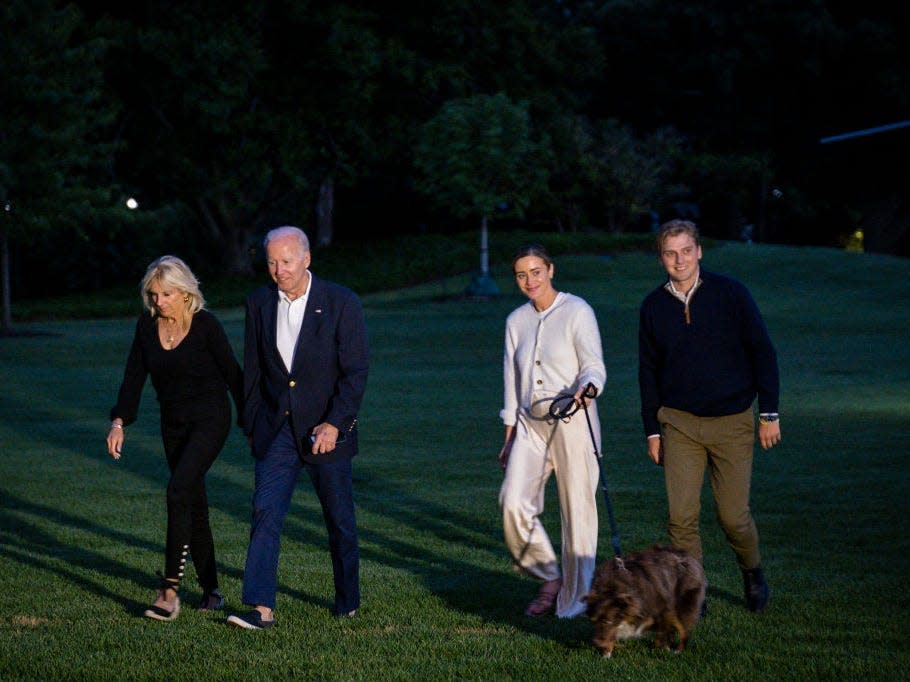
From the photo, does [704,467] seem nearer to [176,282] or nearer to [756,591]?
[756,591]

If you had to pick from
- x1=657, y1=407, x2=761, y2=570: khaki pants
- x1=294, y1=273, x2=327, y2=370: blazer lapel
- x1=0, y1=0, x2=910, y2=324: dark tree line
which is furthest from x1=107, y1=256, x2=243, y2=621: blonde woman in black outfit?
x1=0, y1=0, x2=910, y2=324: dark tree line

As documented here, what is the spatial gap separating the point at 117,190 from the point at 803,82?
1214 inches

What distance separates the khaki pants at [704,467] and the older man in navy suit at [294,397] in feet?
5.38

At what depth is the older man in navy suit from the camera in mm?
6961

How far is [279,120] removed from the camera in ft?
160

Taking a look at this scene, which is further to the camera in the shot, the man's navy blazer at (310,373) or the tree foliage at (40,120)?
the tree foliage at (40,120)

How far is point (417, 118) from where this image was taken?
173 feet

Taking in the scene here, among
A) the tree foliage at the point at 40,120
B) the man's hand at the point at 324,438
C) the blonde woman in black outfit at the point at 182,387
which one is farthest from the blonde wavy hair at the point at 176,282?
the tree foliage at the point at 40,120

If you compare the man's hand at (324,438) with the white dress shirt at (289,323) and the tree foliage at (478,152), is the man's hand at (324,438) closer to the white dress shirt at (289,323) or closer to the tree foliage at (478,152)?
the white dress shirt at (289,323)

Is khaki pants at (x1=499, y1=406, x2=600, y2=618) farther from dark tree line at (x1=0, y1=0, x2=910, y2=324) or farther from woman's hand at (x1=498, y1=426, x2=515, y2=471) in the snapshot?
dark tree line at (x1=0, y1=0, x2=910, y2=324)

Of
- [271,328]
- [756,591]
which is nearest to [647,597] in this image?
[756,591]

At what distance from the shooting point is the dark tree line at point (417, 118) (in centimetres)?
3741

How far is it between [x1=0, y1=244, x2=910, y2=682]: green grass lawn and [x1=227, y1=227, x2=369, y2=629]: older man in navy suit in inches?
17.6

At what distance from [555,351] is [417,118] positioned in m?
46.6
